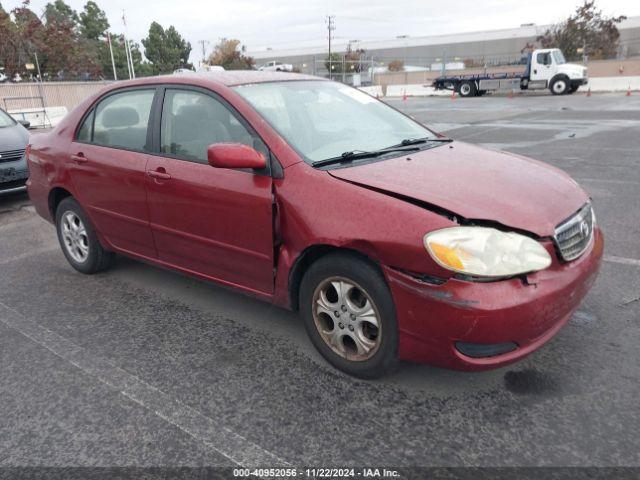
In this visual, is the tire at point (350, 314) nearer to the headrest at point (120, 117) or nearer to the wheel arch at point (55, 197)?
the headrest at point (120, 117)

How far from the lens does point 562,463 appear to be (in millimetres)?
2174

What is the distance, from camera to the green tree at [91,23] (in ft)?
239

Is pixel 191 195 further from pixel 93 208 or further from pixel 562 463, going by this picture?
pixel 562 463

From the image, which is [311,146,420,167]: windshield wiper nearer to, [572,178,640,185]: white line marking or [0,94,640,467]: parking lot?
[0,94,640,467]: parking lot

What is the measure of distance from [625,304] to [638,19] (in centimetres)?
8455

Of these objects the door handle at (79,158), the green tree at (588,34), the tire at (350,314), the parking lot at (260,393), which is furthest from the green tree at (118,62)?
the tire at (350,314)

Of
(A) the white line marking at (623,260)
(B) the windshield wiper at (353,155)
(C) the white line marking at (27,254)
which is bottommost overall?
(C) the white line marking at (27,254)

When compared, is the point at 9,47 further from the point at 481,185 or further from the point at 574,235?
the point at 574,235

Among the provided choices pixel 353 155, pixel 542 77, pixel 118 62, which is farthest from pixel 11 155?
pixel 118 62

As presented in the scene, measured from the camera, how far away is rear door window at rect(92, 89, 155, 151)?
3721mm

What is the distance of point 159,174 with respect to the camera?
3459mm

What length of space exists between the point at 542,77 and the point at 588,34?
910 inches

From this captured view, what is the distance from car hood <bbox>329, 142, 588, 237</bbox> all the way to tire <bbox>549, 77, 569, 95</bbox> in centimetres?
2882

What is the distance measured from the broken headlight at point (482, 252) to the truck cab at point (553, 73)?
29.8m
